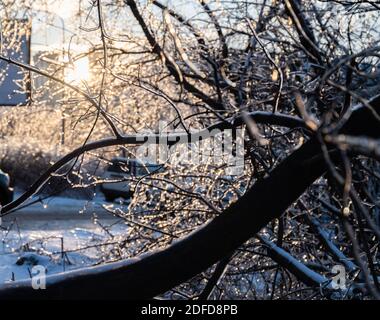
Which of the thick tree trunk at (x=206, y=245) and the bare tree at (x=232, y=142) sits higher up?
the bare tree at (x=232, y=142)

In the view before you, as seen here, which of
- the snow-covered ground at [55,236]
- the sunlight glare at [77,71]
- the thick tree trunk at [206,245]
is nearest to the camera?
the thick tree trunk at [206,245]

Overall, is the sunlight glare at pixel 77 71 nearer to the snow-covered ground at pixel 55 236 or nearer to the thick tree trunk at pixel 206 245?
the snow-covered ground at pixel 55 236

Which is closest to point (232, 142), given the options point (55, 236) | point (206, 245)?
point (55, 236)

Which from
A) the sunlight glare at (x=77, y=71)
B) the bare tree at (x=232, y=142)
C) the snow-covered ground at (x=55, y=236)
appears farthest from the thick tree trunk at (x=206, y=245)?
the sunlight glare at (x=77, y=71)

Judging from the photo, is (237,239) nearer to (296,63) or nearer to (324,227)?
(324,227)

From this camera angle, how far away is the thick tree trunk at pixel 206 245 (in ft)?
8.57

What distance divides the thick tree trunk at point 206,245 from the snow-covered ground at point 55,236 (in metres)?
1.94

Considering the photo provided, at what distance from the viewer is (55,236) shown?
7.62 m

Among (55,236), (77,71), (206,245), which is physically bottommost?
(206,245)

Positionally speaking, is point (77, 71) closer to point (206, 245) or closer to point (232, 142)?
point (232, 142)

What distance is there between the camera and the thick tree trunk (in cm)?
261

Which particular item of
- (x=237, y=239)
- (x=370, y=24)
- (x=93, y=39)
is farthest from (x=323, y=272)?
(x=93, y=39)

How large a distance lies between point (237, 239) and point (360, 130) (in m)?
0.55

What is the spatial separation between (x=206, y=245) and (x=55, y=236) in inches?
205
